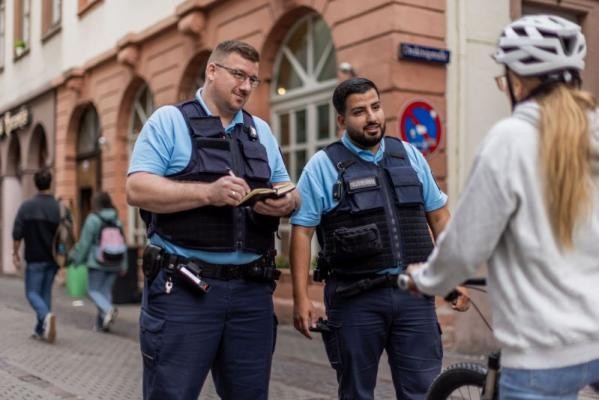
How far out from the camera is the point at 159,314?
3.23 meters

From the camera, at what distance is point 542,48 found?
7.49 ft

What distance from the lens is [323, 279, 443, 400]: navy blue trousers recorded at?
3609 mm

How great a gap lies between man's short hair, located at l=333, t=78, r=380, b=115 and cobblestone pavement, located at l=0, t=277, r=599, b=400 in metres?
2.88

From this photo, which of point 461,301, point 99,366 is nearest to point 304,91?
point 99,366

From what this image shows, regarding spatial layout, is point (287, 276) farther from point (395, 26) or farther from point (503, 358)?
point (503, 358)

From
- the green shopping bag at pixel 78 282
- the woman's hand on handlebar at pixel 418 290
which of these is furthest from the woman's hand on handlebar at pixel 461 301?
the green shopping bag at pixel 78 282

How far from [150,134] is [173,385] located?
39.1 inches

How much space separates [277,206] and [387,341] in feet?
2.98

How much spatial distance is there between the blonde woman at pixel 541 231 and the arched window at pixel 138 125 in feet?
46.2

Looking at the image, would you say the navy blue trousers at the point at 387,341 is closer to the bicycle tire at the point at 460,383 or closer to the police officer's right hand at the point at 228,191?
the bicycle tire at the point at 460,383

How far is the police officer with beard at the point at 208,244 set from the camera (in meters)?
3.18

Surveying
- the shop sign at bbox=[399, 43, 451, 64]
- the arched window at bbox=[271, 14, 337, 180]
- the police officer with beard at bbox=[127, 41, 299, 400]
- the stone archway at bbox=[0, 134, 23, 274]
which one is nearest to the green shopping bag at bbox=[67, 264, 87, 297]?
the arched window at bbox=[271, 14, 337, 180]

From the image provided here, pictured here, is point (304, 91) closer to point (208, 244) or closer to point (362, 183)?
point (362, 183)

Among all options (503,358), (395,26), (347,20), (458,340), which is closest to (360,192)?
(503,358)
